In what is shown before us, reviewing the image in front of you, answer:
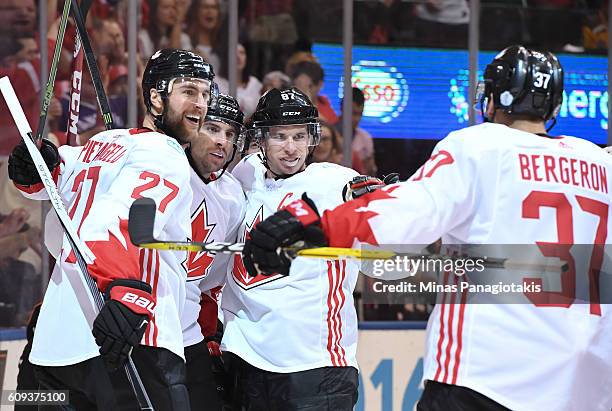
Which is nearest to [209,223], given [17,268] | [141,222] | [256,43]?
[141,222]

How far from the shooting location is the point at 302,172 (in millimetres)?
3486

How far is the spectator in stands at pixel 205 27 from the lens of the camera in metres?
5.47

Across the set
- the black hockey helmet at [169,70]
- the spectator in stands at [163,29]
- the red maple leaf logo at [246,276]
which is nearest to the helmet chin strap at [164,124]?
the black hockey helmet at [169,70]

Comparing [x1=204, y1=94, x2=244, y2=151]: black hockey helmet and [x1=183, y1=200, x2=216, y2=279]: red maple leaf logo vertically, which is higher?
[x1=204, y1=94, x2=244, y2=151]: black hockey helmet

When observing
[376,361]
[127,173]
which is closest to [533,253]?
[127,173]

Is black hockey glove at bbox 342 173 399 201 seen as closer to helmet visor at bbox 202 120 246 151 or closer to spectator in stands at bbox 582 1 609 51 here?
helmet visor at bbox 202 120 246 151

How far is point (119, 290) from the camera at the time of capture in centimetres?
254

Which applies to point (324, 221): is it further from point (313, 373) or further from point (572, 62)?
point (572, 62)

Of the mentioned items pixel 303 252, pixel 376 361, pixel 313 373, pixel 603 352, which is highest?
pixel 303 252

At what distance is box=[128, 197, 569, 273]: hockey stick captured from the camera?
91.6 inches

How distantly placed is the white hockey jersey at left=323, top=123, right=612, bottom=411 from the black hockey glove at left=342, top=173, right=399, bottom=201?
966 millimetres

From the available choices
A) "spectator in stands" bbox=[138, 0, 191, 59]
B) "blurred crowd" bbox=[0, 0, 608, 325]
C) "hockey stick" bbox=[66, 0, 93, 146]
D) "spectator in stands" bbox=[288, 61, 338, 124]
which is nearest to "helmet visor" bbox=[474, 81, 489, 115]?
"hockey stick" bbox=[66, 0, 93, 146]

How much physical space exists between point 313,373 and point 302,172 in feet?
2.07

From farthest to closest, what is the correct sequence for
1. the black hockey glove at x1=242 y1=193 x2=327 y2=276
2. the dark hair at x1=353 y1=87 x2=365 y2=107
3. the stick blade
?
the dark hair at x1=353 y1=87 x2=365 y2=107 < the stick blade < the black hockey glove at x1=242 y1=193 x2=327 y2=276
